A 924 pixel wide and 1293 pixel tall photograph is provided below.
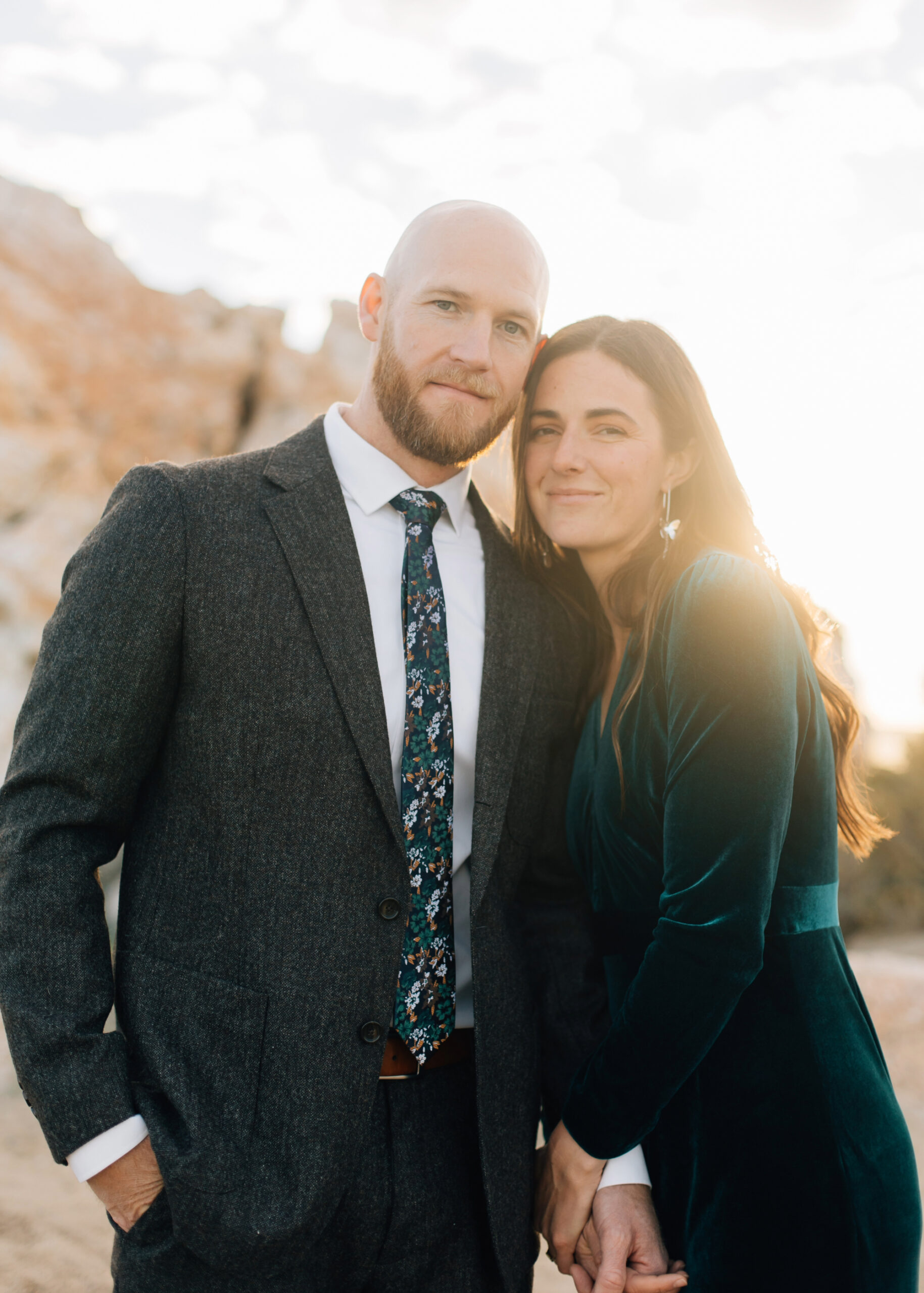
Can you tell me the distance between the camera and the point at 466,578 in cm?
201

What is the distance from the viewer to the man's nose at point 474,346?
1942 millimetres

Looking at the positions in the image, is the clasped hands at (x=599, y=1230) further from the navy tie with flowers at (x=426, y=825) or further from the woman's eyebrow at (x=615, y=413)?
the woman's eyebrow at (x=615, y=413)

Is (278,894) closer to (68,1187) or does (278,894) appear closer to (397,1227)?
(397,1227)

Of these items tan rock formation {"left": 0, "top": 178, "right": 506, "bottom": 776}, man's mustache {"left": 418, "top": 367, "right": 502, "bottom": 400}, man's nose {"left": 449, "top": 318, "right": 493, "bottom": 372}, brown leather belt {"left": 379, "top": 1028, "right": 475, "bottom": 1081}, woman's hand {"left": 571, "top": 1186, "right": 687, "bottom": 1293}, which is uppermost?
tan rock formation {"left": 0, "top": 178, "right": 506, "bottom": 776}

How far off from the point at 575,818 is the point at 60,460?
8033 millimetres

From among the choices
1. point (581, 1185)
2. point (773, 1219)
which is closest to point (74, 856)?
point (581, 1185)

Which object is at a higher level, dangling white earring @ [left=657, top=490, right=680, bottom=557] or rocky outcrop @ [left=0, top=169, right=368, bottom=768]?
rocky outcrop @ [left=0, top=169, right=368, bottom=768]

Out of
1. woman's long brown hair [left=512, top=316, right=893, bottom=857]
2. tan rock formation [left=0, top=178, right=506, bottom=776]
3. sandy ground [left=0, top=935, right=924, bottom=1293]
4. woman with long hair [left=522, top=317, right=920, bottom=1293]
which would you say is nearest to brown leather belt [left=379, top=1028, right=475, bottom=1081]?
woman with long hair [left=522, top=317, right=920, bottom=1293]

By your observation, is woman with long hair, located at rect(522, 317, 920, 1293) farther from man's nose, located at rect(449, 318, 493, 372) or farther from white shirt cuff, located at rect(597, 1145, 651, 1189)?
man's nose, located at rect(449, 318, 493, 372)

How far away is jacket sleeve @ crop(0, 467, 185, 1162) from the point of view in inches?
56.4

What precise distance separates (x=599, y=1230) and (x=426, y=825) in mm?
823

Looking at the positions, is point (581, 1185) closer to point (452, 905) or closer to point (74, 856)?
point (452, 905)

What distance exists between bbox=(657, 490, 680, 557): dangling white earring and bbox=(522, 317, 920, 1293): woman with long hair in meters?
0.14

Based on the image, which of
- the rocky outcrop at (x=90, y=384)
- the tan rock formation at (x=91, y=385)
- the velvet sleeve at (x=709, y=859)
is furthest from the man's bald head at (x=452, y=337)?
Result: the rocky outcrop at (x=90, y=384)
